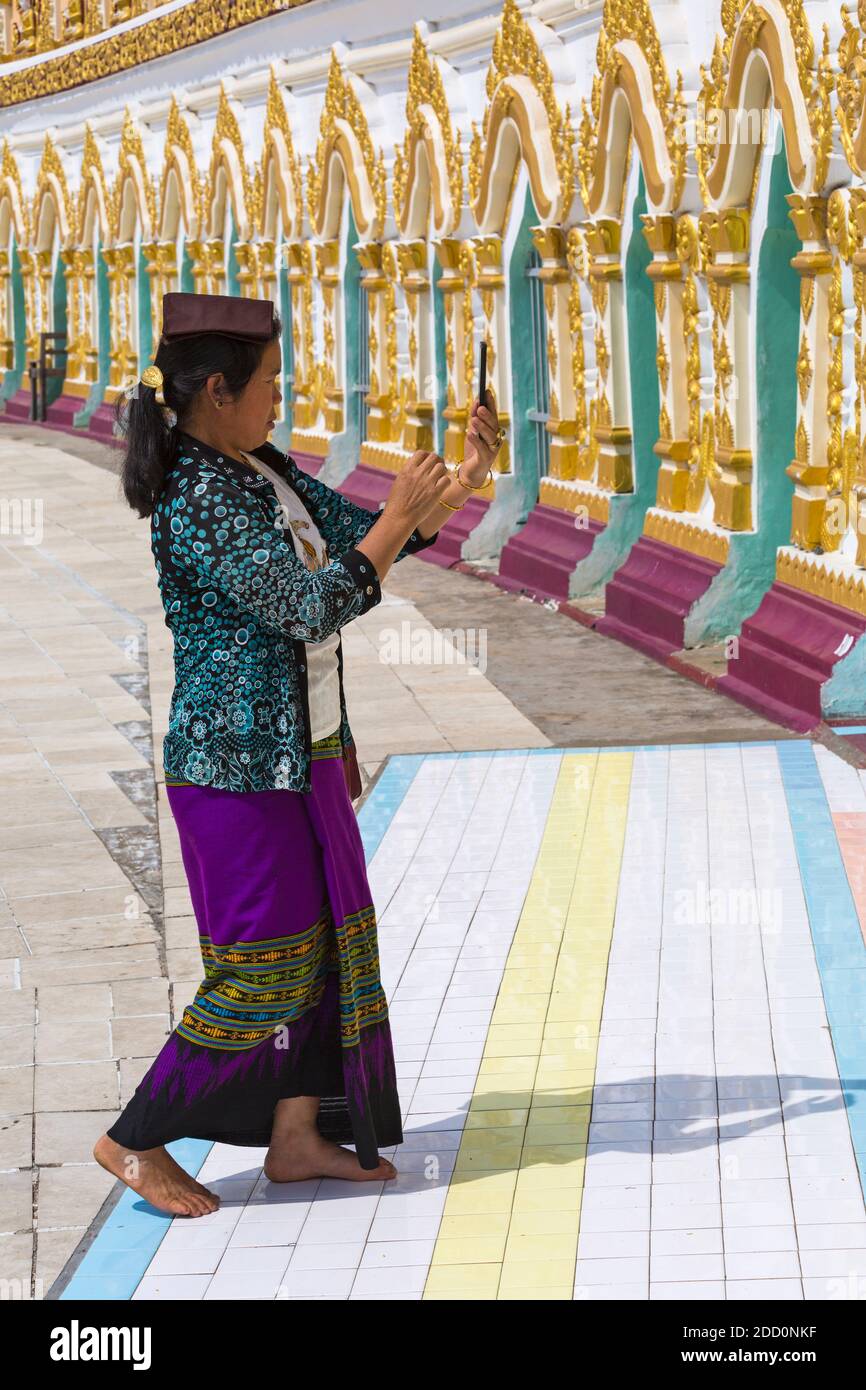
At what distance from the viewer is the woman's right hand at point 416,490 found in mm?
3867

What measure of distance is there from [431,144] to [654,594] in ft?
17.5

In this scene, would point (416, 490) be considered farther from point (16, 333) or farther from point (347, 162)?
point (16, 333)

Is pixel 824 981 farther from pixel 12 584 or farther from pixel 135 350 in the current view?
pixel 135 350

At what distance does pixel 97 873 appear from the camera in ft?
22.2

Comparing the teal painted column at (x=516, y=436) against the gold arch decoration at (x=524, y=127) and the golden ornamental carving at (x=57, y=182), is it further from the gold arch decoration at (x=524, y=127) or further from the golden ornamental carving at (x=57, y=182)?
the golden ornamental carving at (x=57, y=182)

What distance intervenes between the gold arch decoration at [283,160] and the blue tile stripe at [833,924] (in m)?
11.3

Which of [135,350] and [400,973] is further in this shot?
[135,350]

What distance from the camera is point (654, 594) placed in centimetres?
1075

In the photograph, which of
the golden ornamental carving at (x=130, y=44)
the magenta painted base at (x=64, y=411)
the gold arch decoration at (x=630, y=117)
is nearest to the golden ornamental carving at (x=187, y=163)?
the golden ornamental carving at (x=130, y=44)

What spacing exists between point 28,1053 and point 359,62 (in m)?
12.6

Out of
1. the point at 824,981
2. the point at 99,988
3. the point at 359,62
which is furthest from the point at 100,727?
the point at 359,62

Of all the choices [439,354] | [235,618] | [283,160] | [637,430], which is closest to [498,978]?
[235,618]

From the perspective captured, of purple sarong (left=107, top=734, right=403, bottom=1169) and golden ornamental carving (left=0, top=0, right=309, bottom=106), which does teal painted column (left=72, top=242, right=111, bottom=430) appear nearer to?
golden ornamental carving (left=0, top=0, right=309, bottom=106)

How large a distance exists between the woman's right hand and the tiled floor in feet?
4.43
